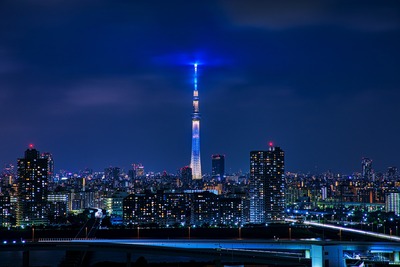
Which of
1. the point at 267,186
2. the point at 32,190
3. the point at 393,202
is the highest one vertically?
the point at 267,186

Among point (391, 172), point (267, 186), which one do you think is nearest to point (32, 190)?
point (267, 186)

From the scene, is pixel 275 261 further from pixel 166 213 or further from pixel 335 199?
pixel 335 199

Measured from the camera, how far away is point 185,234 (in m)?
47.8

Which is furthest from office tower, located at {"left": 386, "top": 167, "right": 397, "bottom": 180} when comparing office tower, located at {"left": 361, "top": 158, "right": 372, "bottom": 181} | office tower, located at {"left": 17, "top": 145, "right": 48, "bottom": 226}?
office tower, located at {"left": 17, "top": 145, "right": 48, "bottom": 226}

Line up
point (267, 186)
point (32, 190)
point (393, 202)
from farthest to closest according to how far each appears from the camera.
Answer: point (393, 202) → point (267, 186) → point (32, 190)

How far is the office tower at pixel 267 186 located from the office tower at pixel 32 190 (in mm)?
16873

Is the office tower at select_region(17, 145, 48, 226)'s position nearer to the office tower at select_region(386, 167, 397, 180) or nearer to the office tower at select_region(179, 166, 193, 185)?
the office tower at select_region(179, 166, 193, 185)

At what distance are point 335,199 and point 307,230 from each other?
3991 cm

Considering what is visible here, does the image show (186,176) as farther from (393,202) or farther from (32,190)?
(32,190)

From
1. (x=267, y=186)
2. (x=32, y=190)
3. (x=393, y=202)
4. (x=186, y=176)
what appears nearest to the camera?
(x=32, y=190)

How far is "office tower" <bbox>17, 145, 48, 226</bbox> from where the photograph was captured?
55.4 meters

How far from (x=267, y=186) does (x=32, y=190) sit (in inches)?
765

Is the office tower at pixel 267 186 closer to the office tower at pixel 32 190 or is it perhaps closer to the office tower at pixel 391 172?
the office tower at pixel 32 190

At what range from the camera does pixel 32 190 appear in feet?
191
